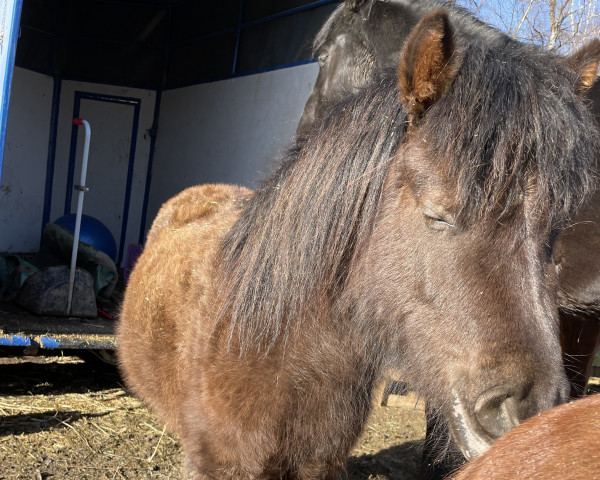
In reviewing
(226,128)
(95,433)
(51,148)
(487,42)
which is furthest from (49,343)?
(51,148)

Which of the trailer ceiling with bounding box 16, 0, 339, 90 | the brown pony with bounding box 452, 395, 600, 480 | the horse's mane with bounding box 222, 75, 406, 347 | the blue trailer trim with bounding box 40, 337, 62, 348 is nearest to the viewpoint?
the brown pony with bounding box 452, 395, 600, 480

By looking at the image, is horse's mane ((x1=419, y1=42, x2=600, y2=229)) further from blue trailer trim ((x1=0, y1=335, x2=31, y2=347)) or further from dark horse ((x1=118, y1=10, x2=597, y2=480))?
blue trailer trim ((x1=0, y1=335, x2=31, y2=347))

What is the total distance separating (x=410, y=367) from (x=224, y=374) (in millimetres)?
702

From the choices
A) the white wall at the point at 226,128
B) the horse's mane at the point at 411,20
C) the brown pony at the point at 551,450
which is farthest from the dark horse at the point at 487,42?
the white wall at the point at 226,128

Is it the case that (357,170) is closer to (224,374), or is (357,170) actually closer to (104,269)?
(224,374)

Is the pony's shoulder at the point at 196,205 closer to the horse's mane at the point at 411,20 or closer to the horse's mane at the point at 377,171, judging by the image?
the horse's mane at the point at 377,171

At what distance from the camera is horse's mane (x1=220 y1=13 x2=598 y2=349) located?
166 centimetres

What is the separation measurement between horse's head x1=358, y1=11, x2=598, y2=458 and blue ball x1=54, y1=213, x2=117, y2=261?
582 centimetres

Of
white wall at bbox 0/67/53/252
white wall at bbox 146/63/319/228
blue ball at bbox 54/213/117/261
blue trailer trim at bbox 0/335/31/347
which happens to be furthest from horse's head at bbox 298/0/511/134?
white wall at bbox 0/67/53/252

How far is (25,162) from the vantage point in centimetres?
821

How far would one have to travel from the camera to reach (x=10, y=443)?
3764mm

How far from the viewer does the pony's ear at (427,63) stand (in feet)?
5.40

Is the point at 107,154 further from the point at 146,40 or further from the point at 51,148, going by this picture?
the point at 146,40

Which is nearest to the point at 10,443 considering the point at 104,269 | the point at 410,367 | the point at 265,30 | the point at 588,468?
the point at 104,269
